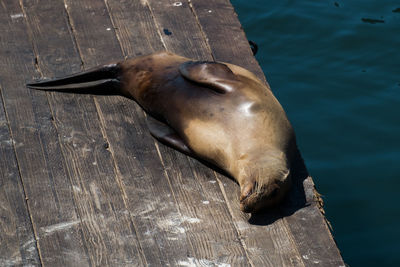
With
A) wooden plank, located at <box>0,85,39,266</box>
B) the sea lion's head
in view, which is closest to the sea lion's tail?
wooden plank, located at <box>0,85,39,266</box>

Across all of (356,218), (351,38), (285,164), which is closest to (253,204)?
(285,164)

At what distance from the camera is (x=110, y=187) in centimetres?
385

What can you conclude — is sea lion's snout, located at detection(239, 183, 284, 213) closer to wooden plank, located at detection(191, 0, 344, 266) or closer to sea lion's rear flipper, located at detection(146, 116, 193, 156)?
wooden plank, located at detection(191, 0, 344, 266)

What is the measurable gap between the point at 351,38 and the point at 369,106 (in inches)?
46.7

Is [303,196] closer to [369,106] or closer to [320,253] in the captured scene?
[320,253]

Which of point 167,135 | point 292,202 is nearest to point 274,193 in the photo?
point 292,202

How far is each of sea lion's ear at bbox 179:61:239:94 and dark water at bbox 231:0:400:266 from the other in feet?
5.60

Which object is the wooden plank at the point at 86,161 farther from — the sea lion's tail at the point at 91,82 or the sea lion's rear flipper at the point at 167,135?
the sea lion's rear flipper at the point at 167,135

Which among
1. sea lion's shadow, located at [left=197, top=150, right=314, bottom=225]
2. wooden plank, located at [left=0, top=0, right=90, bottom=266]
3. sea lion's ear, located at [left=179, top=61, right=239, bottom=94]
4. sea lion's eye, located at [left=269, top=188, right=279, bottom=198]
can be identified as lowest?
wooden plank, located at [left=0, top=0, right=90, bottom=266]

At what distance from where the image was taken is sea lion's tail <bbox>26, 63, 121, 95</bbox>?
14.9ft

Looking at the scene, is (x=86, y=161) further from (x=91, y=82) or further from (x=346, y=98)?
(x=346, y=98)

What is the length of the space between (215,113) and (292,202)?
2.36 feet

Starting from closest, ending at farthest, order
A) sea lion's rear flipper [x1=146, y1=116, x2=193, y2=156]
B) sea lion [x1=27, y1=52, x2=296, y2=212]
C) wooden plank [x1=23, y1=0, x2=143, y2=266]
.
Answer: wooden plank [x1=23, y1=0, x2=143, y2=266], sea lion [x1=27, y1=52, x2=296, y2=212], sea lion's rear flipper [x1=146, y1=116, x2=193, y2=156]

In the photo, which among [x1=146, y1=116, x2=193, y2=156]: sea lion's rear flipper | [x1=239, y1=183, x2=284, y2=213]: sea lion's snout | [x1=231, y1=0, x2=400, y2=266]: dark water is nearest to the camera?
[x1=239, y1=183, x2=284, y2=213]: sea lion's snout
